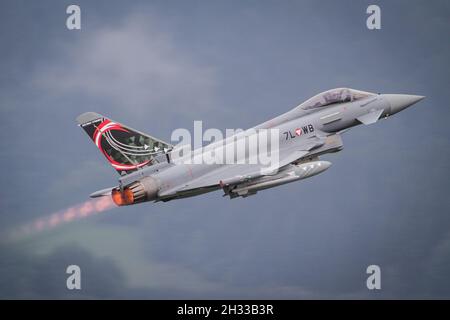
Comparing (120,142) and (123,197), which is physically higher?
(120,142)

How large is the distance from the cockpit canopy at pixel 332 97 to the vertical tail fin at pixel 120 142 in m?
6.18

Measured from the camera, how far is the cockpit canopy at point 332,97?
1433 inches

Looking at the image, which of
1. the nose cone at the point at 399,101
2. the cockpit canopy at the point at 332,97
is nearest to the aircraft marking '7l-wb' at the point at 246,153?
the cockpit canopy at the point at 332,97

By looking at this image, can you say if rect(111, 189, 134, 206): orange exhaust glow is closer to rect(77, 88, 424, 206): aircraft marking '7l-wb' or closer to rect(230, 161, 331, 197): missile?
rect(77, 88, 424, 206): aircraft marking '7l-wb'

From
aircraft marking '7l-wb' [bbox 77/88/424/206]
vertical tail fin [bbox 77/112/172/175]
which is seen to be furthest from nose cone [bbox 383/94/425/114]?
vertical tail fin [bbox 77/112/172/175]

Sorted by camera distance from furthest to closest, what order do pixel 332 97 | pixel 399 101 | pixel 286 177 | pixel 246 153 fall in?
pixel 399 101, pixel 332 97, pixel 246 153, pixel 286 177

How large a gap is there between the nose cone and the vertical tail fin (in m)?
9.78

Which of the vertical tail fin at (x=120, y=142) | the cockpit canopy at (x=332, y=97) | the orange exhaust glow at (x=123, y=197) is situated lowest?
the orange exhaust glow at (x=123, y=197)

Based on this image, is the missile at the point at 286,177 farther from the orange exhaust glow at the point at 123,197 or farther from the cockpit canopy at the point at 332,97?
the orange exhaust glow at the point at 123,197

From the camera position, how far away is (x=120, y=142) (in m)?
34.5

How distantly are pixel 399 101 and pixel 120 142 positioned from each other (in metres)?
12.0

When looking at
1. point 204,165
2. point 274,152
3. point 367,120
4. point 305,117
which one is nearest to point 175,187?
point 204,165

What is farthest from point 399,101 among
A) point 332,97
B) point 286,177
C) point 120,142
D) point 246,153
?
point 120,142

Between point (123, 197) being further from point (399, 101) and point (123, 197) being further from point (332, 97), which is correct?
point (399, 101)
